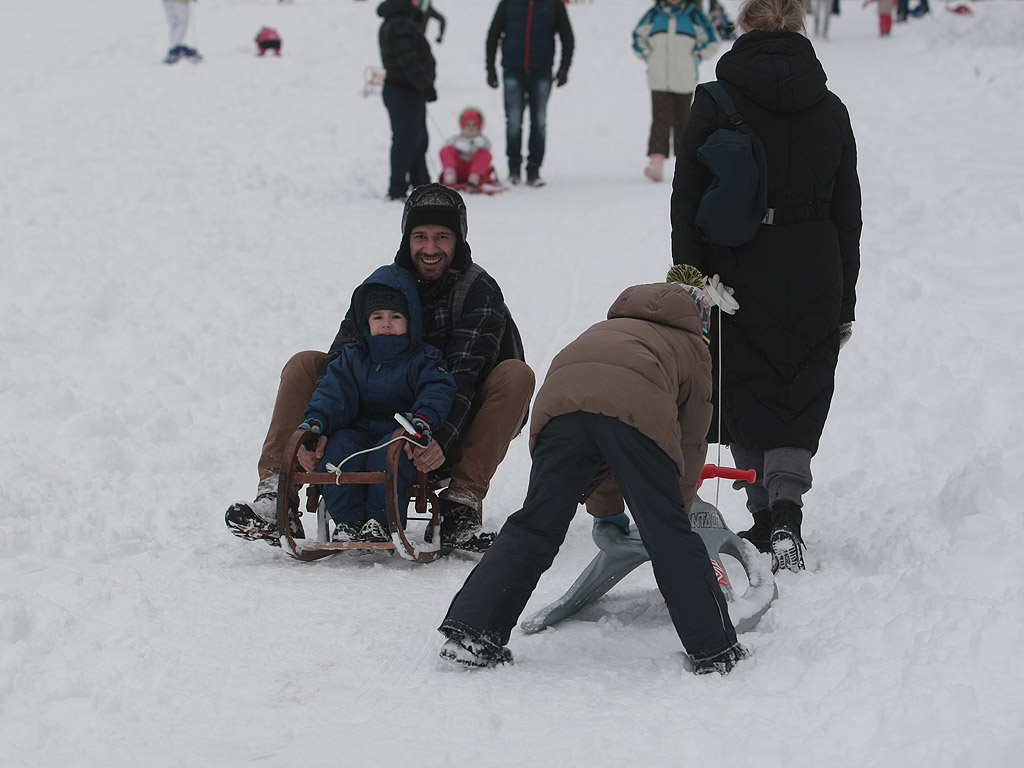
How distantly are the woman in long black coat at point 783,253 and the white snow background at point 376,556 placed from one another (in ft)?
1.49

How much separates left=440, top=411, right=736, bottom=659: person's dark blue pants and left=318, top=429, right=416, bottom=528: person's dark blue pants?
1.18 meters

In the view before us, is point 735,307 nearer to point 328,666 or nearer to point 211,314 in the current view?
point 328,666

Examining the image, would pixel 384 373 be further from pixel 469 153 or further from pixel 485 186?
pixel 469 153

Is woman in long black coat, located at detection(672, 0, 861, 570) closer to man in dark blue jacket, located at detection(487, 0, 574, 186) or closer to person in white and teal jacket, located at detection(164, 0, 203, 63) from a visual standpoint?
man in dark blue jacket, located at detection(487, 0, 574, 186)

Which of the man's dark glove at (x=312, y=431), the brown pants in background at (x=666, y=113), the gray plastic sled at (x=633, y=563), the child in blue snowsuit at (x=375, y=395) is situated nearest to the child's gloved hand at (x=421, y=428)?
the child in blue snowsuit at (x=375, y=395)

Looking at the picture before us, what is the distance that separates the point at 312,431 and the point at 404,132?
6.37 meters

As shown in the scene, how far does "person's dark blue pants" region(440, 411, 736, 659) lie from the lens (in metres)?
3.06

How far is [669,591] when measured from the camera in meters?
3.08

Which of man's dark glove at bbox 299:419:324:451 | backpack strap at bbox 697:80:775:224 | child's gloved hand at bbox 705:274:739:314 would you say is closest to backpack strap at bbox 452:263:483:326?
man's dark glove at bbox 299:419:324:451

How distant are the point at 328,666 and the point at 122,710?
1.87ft

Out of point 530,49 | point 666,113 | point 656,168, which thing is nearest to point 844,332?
point 666,113

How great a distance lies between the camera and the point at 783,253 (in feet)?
13.2

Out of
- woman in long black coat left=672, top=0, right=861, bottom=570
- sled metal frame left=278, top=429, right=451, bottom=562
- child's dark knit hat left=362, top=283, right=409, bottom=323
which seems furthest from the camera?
child's dark knit hat left=362, top=283, right=409, bottom=323

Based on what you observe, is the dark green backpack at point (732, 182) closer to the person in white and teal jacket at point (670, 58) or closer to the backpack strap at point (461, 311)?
the backpack strap at point (461, 311)
